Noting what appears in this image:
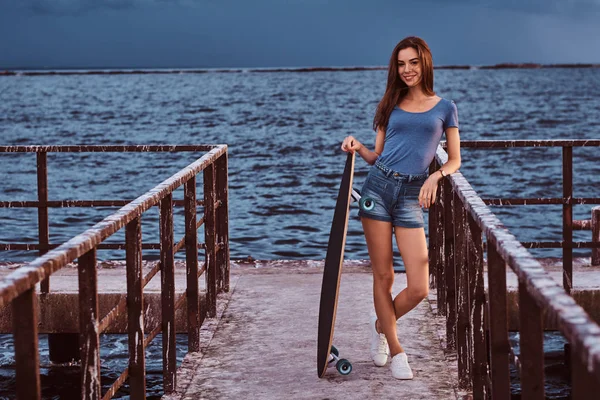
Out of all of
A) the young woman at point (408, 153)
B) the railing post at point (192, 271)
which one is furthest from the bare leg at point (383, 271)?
the railing post at point (192, 271)

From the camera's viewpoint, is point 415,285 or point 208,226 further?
point 208,226

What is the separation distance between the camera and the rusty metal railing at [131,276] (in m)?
2.76

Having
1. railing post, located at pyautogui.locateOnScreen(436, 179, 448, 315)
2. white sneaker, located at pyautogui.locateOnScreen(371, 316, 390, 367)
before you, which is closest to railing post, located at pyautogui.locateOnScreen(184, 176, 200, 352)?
white sneaker, located at pyautogui.locateOnScreen(371, 316, 390, 367)

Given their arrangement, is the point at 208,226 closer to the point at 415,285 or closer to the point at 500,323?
the point at 415,285

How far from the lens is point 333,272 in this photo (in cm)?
518

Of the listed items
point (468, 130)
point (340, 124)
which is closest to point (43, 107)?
point (340, 124)

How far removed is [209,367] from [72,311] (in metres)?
2.35

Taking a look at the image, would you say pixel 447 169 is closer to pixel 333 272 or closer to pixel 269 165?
pixel 333 272

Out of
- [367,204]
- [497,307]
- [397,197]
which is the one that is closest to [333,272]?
[367,204]

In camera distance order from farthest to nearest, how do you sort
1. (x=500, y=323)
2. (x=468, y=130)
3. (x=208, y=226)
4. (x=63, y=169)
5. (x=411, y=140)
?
(x=468, y=130)
(x=63, y=169)
(x=208, y=226)
(x=411, y=140)
(x=500, y=323)

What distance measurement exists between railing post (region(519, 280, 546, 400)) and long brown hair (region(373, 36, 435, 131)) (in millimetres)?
2317

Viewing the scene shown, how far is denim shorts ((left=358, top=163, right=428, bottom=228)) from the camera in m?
4.95

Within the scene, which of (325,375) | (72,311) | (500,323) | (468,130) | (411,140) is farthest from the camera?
(468,130)

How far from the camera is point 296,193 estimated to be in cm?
2550
